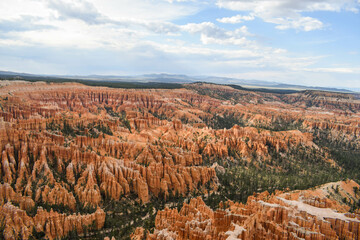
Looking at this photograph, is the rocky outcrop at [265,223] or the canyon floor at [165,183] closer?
the rocky outcrop at [265,223]

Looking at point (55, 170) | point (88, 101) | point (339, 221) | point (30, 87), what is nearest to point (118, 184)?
point (55, 170)

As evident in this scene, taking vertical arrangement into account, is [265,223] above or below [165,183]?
above

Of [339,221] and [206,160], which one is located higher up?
[339,221]

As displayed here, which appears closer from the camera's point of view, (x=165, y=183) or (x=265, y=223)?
(x=265, y=223)

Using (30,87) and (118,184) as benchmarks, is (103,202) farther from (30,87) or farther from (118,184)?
(30,87)

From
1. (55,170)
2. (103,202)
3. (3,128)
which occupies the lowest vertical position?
(103,202)

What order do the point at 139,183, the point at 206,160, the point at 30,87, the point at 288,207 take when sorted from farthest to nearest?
the point at 30,87 → the point at 206,160 → the point at 139,183 → the point at 288,207

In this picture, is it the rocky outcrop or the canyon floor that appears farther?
the canyon floor

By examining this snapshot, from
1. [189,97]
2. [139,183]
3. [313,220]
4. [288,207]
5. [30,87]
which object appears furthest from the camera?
[189,97]
